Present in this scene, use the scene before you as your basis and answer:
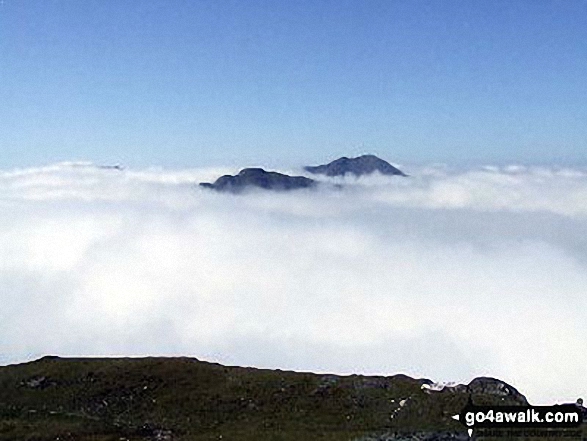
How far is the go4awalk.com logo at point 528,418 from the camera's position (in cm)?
7012

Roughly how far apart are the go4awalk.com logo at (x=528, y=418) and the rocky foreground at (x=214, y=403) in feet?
9.13

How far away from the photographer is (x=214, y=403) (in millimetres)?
92938

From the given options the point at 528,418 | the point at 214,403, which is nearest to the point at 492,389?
the point at 528,418

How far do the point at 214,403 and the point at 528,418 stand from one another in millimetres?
41996

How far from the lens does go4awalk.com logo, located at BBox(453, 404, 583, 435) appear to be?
70.1 metres

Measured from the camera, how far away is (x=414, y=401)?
85.0m

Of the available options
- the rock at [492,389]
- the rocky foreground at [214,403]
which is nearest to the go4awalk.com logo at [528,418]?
the rocky foreground at [214,403]

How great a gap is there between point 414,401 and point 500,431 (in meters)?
17.2

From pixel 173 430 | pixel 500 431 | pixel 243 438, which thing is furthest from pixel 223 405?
pixel 500 431

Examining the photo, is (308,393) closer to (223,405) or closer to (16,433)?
(223,405)

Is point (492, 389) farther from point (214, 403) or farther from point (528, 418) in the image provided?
point (214, 403)

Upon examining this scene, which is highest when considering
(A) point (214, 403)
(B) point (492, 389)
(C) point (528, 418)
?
(B) point (492, 389)

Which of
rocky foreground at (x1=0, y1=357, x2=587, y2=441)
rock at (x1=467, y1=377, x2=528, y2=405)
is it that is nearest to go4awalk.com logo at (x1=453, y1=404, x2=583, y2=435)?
rocky foreground at (x1=0, y1=357, x2=587, y2=441)

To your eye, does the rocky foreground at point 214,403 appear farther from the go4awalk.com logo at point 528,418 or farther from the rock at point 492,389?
the go4awalk.com logo at point 528,418
